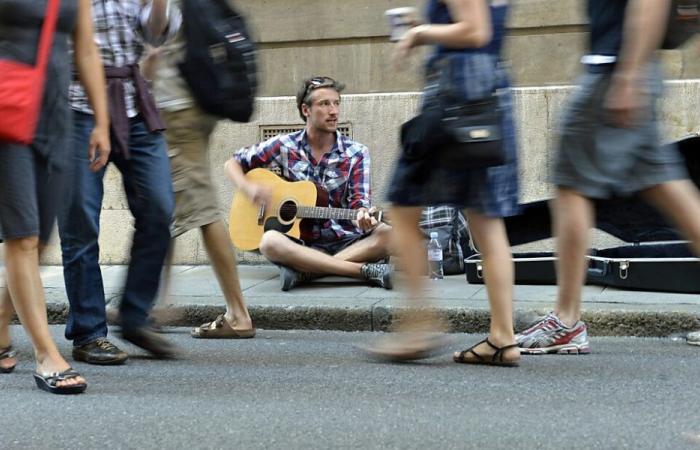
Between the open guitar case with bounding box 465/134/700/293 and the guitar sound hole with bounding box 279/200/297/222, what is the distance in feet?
3.46

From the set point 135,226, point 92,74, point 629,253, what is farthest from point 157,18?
point 629,253

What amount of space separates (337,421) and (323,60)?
5.09m

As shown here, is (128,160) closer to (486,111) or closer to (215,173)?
(486,111)

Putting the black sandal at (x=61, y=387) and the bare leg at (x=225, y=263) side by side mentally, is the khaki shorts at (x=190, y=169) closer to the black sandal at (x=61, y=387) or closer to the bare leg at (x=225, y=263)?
the bare leg at (x=225, y=263)

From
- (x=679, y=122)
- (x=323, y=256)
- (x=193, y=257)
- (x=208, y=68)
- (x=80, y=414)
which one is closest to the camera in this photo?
(x=80, y=414)

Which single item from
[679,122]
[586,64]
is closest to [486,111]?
[586,64]

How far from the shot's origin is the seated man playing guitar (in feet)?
21.5

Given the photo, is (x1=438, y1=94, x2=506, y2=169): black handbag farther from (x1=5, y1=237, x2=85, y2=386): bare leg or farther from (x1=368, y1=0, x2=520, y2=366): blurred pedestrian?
(x1=5, y1=237, x2=85, y2=386): bare leg

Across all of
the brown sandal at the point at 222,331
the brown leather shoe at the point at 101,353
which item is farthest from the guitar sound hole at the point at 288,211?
the brown leather shoe at the point at 101,353

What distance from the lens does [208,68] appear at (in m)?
4.67

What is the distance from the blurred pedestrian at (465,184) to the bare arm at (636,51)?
44 centimetres

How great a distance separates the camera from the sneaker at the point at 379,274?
21.5 feet

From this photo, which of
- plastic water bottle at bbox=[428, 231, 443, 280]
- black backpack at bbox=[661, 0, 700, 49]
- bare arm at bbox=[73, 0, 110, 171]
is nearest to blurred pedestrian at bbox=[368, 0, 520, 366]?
black backpack at bbox=[661, 0, 700, 49]

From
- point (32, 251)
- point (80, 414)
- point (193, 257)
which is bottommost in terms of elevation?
point (193, 257)
